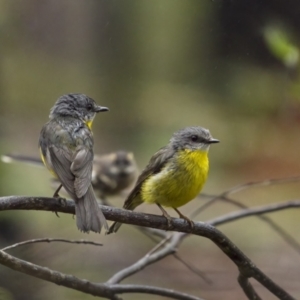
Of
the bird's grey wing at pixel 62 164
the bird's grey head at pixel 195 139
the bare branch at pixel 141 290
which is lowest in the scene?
the bare branch at pixel 141 290

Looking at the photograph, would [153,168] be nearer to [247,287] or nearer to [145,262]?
[145,262]

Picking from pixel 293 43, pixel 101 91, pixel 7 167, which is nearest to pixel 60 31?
pixel 101 91

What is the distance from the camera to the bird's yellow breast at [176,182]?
1.33 m

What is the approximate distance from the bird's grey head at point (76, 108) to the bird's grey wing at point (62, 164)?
14 cm

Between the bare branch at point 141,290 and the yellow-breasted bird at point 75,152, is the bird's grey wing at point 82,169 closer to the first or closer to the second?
the yellow-breasted bird at point 75,152

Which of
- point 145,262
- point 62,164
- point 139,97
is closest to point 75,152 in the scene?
point 62,164

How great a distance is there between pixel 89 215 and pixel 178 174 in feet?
1.45

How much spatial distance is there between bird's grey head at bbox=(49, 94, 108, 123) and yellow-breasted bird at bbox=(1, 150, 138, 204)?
3.36ft

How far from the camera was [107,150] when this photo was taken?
2.37 meters

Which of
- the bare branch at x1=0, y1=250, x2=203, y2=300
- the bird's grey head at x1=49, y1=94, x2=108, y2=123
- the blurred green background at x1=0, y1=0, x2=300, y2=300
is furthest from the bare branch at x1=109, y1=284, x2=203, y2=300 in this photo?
the blurred green background at x1=0, y1=0, x2=300, y2=300

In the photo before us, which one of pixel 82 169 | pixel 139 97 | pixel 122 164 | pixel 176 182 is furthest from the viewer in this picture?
pixel 122 164

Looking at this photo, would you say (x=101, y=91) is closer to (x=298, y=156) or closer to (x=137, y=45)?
(x=137, y=45)

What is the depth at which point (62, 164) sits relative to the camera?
3.53ft

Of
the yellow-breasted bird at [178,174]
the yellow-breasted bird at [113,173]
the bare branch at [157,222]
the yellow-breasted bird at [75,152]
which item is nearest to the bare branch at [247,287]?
the bare branch at [157,222]
